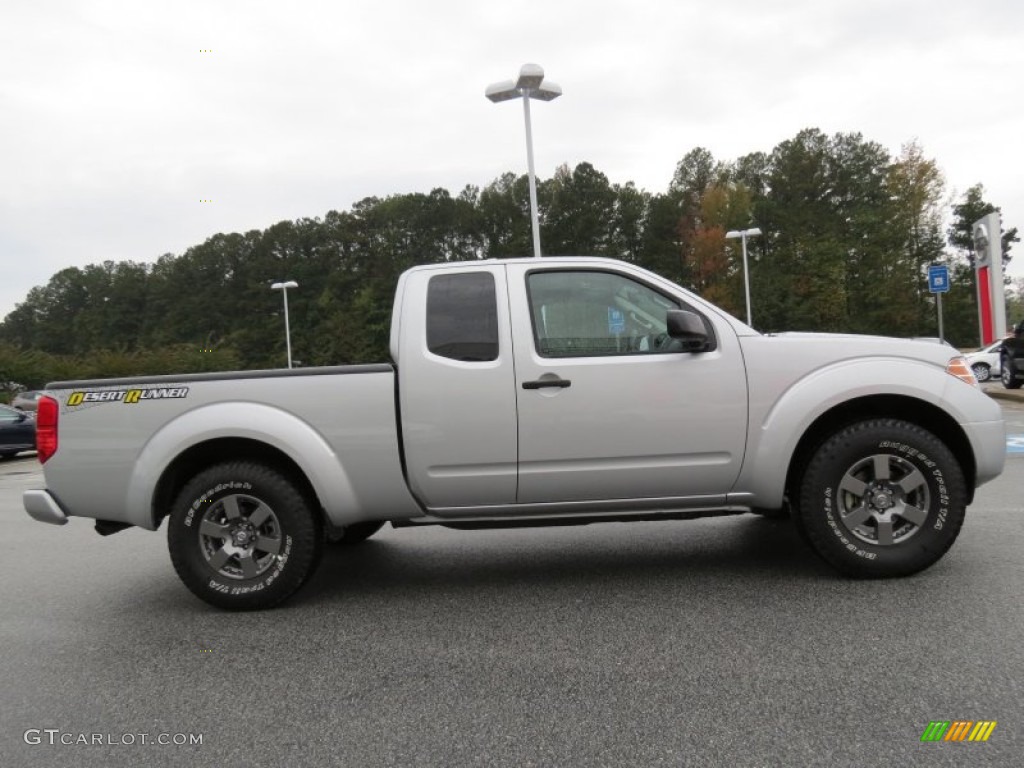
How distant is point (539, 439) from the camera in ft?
13.9

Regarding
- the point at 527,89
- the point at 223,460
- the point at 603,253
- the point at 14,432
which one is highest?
the point at 603,253

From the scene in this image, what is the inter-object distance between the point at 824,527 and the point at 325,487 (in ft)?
8.73

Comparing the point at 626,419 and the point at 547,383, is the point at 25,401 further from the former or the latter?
the point at 626,419

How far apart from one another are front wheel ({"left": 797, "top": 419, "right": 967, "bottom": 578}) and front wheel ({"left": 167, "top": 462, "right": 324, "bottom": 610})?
2.74 metres

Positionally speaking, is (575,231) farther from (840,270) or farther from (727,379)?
(727,379)

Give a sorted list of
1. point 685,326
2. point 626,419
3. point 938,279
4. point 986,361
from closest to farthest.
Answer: point 685,326
point 626,419
point 938,279
point 986,361

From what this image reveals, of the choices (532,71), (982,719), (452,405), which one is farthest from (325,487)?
(532,71)

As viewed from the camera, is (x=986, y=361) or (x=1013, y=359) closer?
(x=1013, y=359)

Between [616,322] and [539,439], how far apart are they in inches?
31.0

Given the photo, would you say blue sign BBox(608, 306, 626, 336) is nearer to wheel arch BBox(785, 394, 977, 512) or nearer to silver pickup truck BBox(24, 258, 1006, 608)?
silver pickup truck BBox(24, 258, 1006, 608)

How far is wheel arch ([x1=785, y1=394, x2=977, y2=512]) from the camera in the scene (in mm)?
4367

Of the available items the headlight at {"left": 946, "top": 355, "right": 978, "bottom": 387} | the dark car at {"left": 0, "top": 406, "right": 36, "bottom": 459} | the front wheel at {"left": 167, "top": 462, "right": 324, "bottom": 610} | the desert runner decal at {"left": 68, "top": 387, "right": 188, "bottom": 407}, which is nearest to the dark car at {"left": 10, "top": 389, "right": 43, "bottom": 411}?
the dark car at {"left": 0, "top": 406, "right": 36, "bottom": 459}

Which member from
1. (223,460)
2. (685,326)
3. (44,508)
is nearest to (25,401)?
(44,508)

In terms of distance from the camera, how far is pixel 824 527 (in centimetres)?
424
